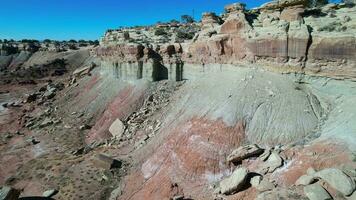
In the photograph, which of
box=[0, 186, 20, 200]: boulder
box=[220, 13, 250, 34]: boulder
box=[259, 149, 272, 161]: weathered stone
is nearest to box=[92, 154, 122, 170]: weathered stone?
box=[0, 186, 20, 200]: boulder

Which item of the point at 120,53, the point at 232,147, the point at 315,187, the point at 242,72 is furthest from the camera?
the point at 120,53

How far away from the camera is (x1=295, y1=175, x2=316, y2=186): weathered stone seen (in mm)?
13305

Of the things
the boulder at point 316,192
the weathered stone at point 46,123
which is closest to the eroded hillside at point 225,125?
the boulder at point 316,192

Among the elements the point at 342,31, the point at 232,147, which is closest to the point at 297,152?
the point at 232,147

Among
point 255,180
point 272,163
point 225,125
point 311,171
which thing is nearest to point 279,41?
point 225,125

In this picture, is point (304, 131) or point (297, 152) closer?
point (297, 152)

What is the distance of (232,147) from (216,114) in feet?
9.72

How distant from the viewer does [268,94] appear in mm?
19969

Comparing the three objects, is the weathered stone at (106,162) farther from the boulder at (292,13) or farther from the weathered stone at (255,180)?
the boulder at (292,13)

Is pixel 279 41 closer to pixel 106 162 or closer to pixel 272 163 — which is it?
pixel 272 163

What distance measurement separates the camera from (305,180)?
13422 mm

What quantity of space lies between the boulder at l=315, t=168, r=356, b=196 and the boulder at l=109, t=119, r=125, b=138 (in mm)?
16964

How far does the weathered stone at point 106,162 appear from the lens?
22.4m

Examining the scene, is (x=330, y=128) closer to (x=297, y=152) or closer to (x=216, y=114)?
(x=297, y=152)
